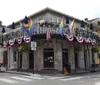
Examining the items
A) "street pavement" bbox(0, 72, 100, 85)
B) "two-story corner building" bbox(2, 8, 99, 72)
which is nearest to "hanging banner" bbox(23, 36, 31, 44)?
"two-story corner building" bbox(2, 8, 99, 72)

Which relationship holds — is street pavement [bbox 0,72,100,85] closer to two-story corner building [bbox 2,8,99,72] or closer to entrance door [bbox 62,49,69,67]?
two-story corner building [bbox 2,8,99,72]

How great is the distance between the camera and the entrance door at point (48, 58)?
2205 cm

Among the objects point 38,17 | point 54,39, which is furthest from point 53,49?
point 38,17

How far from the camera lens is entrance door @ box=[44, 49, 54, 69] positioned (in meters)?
22.0

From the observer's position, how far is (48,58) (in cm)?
2219

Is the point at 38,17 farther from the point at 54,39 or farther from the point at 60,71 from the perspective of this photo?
the point at 60,71

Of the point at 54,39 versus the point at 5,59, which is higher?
the point at 54,39

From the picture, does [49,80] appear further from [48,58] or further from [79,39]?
[79,39]

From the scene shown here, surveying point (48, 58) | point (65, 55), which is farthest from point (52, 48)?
point (65, 55)

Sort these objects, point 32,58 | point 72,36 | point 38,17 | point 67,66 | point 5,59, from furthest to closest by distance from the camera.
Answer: point 5,59 < point 38,17 < point 32,58 < point 72,36 < point 67,66

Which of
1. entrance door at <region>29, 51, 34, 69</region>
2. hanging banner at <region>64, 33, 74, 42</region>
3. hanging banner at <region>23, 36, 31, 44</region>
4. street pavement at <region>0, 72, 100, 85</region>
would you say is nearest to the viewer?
street pavement at <region>0, 72, 100, 85</region>

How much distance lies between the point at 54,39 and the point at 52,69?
3468mm

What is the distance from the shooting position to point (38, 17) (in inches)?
1013

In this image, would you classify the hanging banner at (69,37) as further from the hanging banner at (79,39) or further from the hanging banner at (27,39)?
the hanging banner at (27,39)
